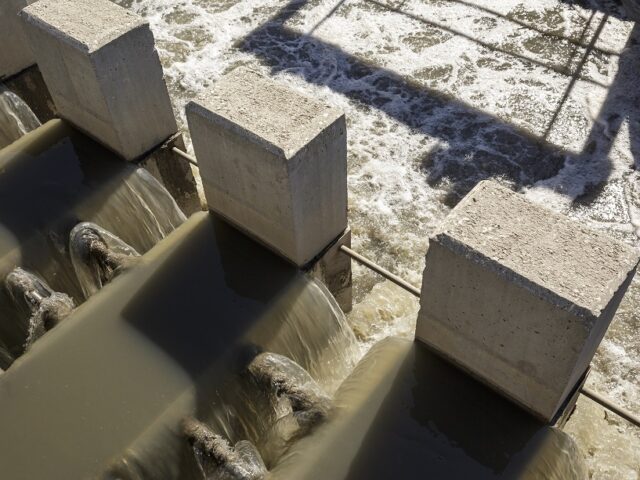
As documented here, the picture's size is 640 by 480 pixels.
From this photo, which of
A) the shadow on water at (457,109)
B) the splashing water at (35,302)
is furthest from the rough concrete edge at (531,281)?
the shadow on water at (457,109)

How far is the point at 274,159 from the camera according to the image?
5.11m

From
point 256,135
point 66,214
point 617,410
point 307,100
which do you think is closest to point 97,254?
point 66,214

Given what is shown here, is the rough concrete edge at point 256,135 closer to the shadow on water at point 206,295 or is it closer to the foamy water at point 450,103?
the shadow on water at point 206,295

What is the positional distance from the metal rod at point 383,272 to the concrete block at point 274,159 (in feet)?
0.83

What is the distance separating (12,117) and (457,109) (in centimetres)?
584

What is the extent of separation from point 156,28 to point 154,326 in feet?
25.0

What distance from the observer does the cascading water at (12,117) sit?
7.55 m

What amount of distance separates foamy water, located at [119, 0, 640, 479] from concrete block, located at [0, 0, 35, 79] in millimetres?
2790

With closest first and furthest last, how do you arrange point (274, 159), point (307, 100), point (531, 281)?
point (531, 281)
point (274, 159)
point (307, 100)

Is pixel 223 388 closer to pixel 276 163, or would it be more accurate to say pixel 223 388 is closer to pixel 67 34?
pixel 276 163

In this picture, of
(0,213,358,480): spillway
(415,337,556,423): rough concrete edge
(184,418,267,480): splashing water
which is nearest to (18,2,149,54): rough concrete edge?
(0,213,358,480): spillway

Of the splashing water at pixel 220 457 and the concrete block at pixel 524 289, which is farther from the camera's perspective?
the splashing water at pixel 220 457

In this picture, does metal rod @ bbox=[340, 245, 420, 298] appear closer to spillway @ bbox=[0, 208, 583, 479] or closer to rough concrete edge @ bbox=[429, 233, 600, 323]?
spillway @ bbox=[0, 208, 583, 479]

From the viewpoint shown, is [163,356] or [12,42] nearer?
[163,356]
